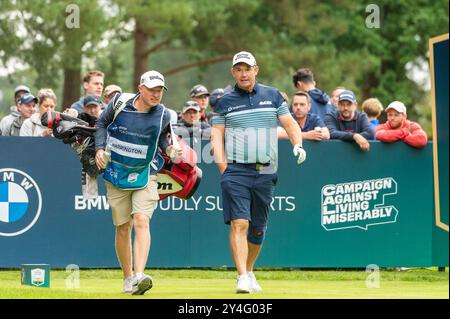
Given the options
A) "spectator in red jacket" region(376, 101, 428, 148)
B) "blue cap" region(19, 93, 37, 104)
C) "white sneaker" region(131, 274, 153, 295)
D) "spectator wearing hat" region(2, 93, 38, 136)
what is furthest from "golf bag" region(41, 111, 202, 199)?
"blue cap" region(19, 93, 37, 104)

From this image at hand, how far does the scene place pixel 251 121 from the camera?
451 inches

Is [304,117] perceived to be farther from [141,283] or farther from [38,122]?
[141,283]

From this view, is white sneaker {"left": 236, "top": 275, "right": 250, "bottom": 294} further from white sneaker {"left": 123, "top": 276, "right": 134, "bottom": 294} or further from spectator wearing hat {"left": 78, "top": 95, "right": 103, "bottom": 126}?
spectator wearing hat {"left": 78, "top": 95, "right": 103, "bottom": 126}

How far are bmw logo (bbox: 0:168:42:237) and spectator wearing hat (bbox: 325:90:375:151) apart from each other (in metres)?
3.61

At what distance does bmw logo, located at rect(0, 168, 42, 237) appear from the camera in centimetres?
1383

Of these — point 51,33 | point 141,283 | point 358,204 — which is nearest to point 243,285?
point 141,283

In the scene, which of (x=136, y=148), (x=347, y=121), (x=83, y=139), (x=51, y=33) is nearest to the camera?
(x=136, y=148)

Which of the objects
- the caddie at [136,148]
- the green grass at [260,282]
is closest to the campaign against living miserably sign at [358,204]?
the green grass at [260,282]

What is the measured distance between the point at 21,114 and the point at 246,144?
4.67 metres

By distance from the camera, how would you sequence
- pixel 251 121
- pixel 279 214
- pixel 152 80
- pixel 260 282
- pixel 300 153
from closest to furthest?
pixel 152 80 → pixel 300 153 → pixel 251 121 → pixel 260 282 → pixel 279 214

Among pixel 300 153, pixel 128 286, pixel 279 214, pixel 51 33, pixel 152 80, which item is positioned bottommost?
pixel 128 286

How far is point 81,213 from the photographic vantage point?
1401 cm
